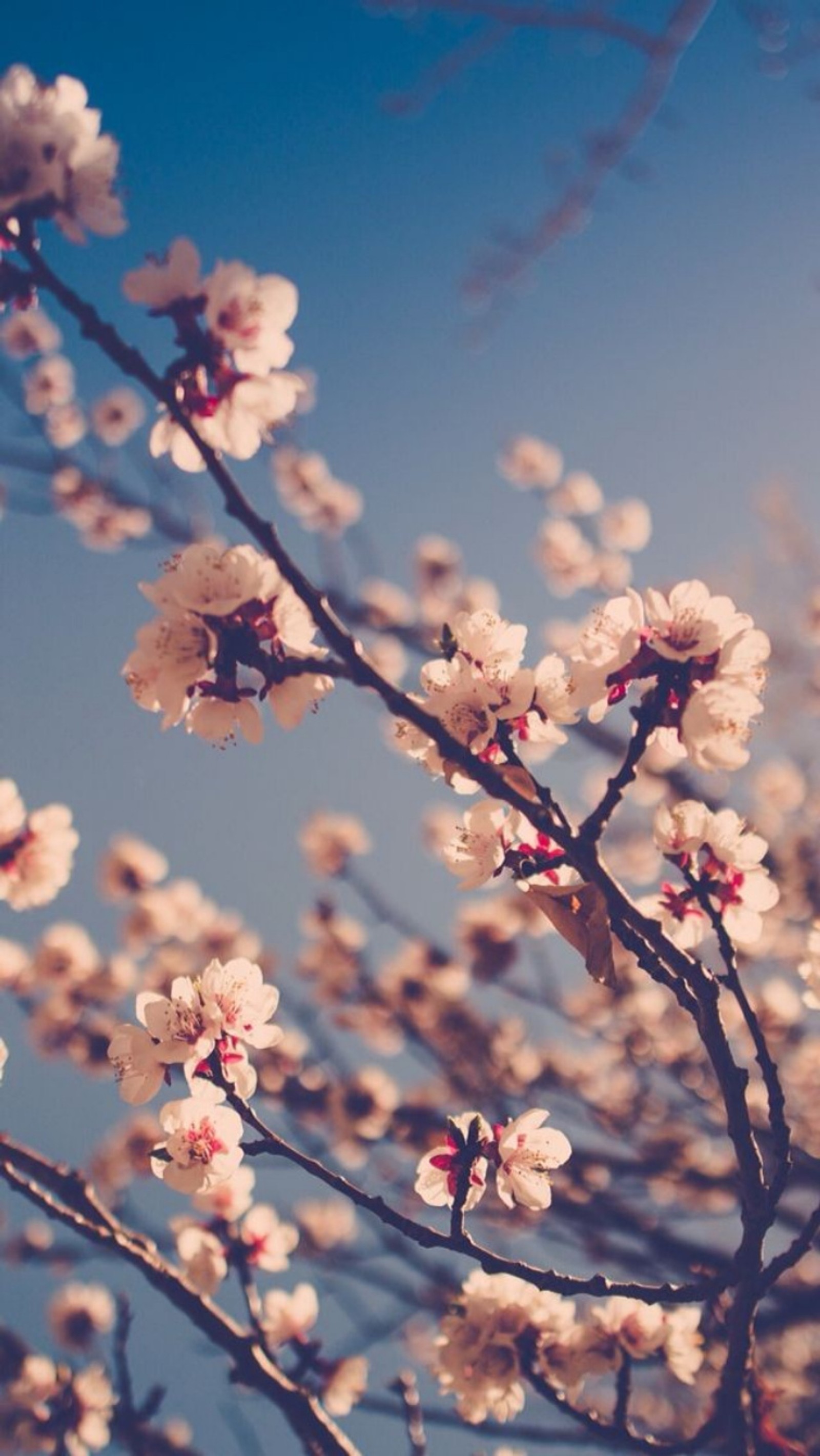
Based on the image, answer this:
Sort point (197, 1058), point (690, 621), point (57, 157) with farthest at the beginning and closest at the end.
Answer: point (197, 1058) < point (690, 621) < point (57, 157)

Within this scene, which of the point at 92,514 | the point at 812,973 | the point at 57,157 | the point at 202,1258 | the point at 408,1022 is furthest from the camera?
the point at 92,514

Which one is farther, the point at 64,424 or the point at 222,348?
the point at 64,424

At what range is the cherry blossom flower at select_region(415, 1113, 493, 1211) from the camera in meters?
1.59

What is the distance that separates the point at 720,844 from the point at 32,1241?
6.09 m

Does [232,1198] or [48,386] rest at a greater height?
[48,386]

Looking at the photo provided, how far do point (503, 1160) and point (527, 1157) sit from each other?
0.15 feet

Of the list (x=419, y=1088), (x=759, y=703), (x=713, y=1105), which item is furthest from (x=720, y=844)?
(x=419, y=1088)

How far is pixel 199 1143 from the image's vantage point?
1657 mm

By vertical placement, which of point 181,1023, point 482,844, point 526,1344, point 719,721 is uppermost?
point 719,721

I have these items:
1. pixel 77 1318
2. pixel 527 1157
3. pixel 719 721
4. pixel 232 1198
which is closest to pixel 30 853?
pixel 232 1198

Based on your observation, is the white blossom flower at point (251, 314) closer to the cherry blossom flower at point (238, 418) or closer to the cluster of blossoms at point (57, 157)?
the cherry blossom flower at point (238, 418)

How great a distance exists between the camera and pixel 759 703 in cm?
139

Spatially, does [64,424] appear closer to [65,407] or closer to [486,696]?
[65,407]

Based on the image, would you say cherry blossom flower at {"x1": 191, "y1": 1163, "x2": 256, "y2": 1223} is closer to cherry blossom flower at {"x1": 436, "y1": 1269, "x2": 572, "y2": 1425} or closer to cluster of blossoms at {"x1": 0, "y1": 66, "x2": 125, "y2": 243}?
cherry blossom flower at {"x1": 436, "y1": 1269, "x2": 572, "y2": 1425}
